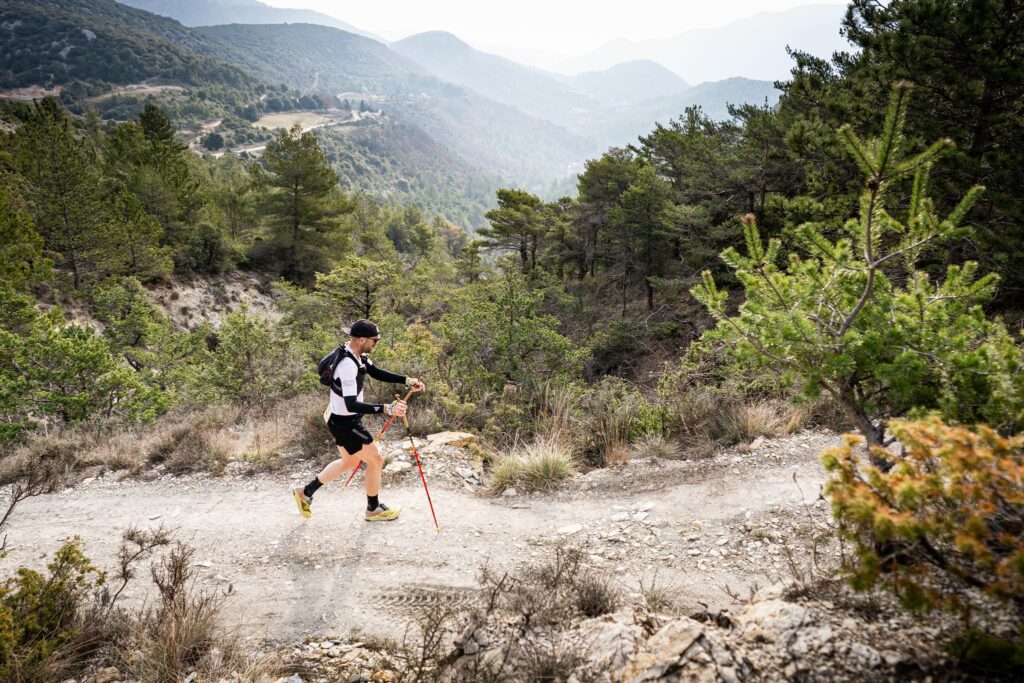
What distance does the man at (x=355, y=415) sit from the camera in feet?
15.6

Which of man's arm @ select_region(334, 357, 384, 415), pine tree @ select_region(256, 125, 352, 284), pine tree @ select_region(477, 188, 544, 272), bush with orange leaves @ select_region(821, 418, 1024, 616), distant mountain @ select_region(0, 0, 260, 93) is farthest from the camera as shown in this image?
distant mountain @ select_region(0, 0, 260, 93)

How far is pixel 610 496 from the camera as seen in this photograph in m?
5.39

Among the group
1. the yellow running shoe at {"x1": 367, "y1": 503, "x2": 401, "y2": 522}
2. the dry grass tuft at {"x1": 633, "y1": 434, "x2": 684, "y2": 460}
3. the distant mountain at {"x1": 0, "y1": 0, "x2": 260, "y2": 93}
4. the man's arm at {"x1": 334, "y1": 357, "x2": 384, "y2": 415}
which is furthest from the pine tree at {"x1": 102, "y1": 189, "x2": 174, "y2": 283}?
the distant mountain at {"x1": 0, "y1": 0, "x2": 260, "y2": 93}

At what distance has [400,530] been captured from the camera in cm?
496

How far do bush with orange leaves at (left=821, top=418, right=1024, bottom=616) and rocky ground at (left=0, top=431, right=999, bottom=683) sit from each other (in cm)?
43

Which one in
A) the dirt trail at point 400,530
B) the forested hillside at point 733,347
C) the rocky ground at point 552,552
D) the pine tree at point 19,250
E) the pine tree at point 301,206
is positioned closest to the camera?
the forested hillside at point 733,347

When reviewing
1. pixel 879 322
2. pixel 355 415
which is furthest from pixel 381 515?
pixel 879 322

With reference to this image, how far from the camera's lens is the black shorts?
491 centimetres

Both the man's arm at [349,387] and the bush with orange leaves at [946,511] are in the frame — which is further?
the man's arm at [349,387]

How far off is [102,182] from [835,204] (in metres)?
32.5

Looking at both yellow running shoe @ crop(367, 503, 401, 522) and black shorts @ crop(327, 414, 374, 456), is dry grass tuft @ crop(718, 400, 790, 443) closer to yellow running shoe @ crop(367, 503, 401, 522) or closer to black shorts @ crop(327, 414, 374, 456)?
yellow running shoe @ crop(367, 503, 401, 522)

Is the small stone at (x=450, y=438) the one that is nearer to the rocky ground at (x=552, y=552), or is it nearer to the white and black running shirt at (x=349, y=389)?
the rocky ground at (x=552, y=552)

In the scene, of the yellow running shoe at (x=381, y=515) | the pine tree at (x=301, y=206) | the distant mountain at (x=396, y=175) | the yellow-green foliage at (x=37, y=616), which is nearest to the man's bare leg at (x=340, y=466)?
the yellow running shoe at (x=381, y=515)

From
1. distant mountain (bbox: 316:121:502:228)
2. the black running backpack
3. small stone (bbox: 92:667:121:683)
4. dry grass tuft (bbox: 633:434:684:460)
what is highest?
distant mountain (bbox: 316:121:502:228)
